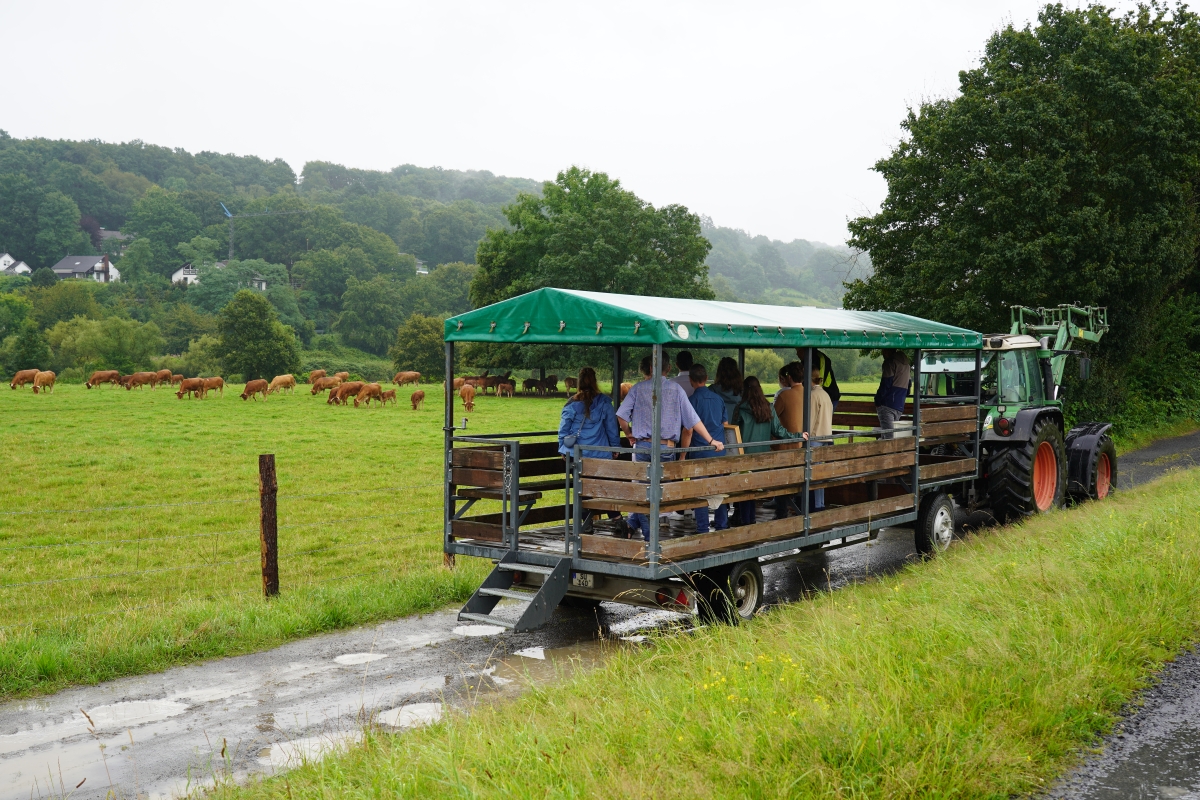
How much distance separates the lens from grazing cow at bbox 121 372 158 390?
4934 centimetres

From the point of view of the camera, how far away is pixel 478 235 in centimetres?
13550

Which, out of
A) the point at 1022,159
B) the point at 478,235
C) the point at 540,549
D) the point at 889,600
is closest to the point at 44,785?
the point at 540,549

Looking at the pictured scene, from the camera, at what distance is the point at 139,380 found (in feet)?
162

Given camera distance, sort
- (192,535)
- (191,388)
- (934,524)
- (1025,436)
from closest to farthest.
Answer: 1. (934,524)
2. (1025,436)
3. (192,535)
4. (191,388)

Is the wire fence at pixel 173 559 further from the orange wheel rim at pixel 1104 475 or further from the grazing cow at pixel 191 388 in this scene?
the grazing cow at pixel 191 388

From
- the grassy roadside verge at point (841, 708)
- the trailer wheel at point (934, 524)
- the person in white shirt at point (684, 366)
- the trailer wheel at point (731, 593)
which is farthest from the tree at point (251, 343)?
the grassy roadside verge at point (841, 708)

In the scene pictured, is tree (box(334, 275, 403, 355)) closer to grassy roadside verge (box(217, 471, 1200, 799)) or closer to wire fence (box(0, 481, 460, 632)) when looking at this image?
wire fence (box(0, 481, 460, 632))

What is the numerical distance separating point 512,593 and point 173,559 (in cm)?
705

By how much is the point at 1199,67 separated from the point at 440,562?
23.5 meters

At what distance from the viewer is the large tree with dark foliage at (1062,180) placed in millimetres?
21969

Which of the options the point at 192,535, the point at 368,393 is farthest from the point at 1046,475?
the point at 368,393

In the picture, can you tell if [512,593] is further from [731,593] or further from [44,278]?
[44,278]

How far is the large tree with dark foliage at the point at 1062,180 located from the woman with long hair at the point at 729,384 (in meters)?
13.7

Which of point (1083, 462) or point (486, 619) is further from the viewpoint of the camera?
point (1083, 462)
